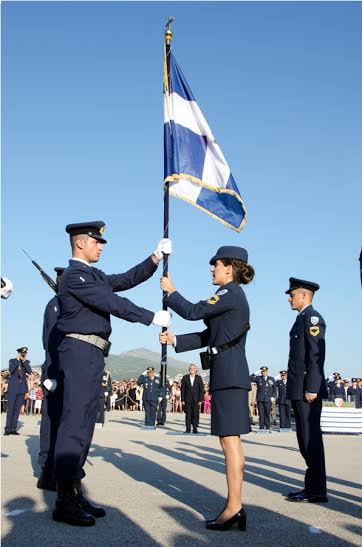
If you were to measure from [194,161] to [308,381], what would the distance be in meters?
3.89

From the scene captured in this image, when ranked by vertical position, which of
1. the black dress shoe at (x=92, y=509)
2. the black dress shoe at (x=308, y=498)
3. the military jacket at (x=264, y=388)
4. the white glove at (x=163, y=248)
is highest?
the white glove at (x=163, y=248)

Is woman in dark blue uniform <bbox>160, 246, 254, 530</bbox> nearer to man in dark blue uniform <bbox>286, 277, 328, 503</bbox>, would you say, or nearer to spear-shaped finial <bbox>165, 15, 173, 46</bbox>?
man in dark blue uniform <bbox>286, 277, 328, 503</bbox>

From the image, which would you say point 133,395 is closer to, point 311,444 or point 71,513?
point 311,444

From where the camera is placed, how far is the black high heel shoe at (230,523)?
4.23 metres

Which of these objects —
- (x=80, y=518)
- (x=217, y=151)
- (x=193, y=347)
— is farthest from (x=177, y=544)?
(x=217, y=151)

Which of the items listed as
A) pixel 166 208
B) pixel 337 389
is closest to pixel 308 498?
pixel 166 208

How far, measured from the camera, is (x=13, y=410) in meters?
15.3

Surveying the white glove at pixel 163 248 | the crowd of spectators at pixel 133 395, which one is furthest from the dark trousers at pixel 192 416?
the white glove at pixel 163 248

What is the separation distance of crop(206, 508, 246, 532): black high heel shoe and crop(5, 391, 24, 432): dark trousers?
449 inches

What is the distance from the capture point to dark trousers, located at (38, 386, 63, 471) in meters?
5.97

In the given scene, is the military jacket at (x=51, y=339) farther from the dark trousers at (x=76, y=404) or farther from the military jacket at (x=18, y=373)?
the military jacket at (x=18, y=373)

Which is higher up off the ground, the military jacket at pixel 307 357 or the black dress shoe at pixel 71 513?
the military jacket at pixel 307 357

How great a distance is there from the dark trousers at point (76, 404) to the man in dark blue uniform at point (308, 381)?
7.42 ft

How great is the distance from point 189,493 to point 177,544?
2104 mm
